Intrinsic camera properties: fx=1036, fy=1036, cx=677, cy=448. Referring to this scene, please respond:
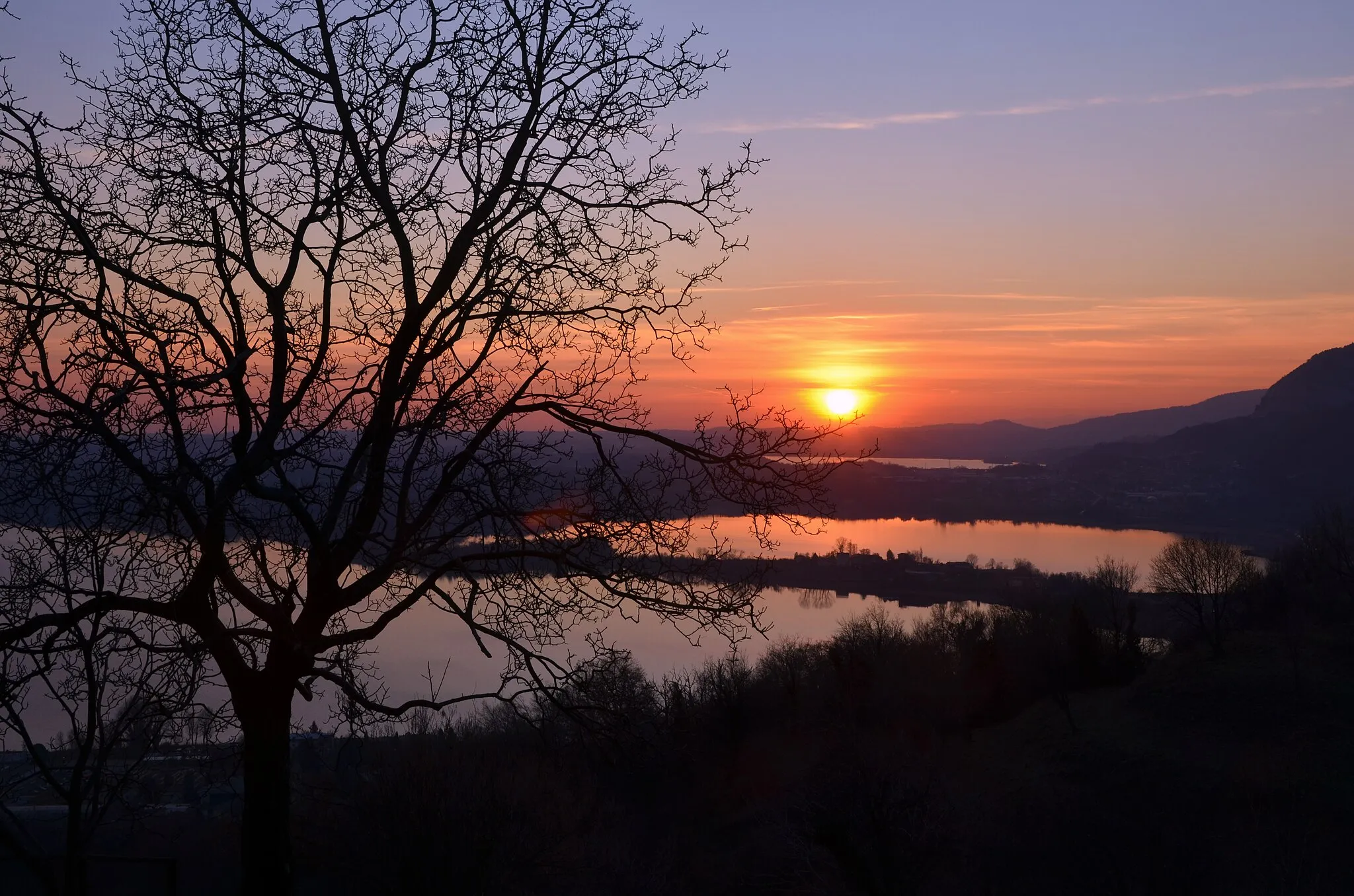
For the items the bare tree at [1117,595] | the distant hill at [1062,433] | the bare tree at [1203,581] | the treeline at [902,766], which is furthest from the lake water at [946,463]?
the bare tree at [1203,581]

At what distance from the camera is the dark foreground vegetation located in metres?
9.16

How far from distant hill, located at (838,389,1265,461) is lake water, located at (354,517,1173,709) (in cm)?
2531

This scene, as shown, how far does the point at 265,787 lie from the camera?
13.0 feet

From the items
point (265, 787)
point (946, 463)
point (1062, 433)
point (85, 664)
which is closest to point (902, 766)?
point (265, 787)

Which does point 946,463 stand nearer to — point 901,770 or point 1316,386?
point 1316,386

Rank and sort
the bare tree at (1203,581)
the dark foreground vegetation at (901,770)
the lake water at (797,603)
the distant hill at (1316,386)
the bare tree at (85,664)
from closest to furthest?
the bare tree at (85,664) < the dark foreground vegetation at (901,770) < the lake water at (797,603) < the bare tree at (1203,581) < the distant hill at (1316,386)

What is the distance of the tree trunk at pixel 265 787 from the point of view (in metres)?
3.95

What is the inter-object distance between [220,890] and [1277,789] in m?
23.7

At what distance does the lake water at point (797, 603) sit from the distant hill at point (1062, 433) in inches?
996

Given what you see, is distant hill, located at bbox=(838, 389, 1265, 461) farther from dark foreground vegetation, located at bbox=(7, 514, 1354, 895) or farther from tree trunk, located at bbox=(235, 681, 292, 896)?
tree trunk, located at bbox=(235, 681, 292, 896)

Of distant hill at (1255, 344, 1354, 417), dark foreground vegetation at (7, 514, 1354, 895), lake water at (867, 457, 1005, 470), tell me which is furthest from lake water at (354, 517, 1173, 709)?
distant hill at (1255, 344, 1354, 417)

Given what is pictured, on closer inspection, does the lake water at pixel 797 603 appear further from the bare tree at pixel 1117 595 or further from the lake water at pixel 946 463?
the lake water at pixel 946 463

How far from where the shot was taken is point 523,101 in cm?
431

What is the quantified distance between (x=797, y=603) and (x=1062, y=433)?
112 metres
